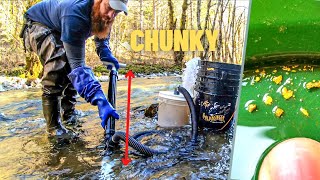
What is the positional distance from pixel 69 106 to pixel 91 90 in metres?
0.11

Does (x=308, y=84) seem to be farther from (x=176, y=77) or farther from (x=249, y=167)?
(x=176, y=77)

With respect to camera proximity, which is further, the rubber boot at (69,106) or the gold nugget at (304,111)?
the rubber boot at (69,106)

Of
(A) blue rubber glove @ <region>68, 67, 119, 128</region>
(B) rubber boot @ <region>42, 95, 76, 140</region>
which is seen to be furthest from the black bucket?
(B) rubber boot @ <region>42, 95, 76, 140</region>

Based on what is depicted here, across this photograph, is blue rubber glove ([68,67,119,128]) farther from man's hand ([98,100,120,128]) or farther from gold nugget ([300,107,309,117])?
gold nugget ([300,107,309,117])

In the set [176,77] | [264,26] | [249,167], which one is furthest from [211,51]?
[249,167]

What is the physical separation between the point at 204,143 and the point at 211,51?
10.7 inches

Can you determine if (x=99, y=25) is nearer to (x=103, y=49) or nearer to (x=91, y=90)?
(x=103, y=49)

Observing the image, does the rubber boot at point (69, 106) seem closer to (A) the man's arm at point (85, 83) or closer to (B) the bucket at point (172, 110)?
(A) the man's arm at point (85, 83)

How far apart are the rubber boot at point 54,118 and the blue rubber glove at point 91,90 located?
100 millimetres

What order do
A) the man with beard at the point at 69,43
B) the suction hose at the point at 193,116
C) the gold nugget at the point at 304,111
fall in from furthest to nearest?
1. the suction hose at the point at 193,116
2. the man with beard at the point at 69,43
3. the gold nugget at the point at 304,111

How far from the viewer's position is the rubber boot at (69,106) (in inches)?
41.4

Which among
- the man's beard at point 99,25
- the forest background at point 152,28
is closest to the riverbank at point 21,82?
the forest background at point 152,28

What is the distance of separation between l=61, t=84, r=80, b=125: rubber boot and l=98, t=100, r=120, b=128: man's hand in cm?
8

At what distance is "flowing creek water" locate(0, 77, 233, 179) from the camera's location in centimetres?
100
